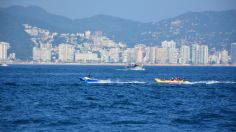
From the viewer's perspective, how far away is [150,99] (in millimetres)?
59906

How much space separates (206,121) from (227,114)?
4874 mm

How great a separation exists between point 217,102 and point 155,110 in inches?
379

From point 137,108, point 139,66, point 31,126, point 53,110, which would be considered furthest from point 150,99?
point 139,66

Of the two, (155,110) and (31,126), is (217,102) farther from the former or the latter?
(31,126)

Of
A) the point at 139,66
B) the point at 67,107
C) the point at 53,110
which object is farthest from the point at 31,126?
the point at 139,66

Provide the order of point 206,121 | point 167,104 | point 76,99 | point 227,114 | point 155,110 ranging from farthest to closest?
point 76,99 → point 167,104 → point 155,110 → point 227,114 → point 206,121

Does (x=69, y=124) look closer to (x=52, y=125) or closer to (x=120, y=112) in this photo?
(x=52, y=125)

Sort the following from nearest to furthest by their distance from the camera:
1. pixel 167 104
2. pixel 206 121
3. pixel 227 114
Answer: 1. pixel 206 121
2. pixel 227 114
3. pixel 167 104

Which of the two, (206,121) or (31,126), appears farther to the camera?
(206,121)

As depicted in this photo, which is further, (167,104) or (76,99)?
(76,99)

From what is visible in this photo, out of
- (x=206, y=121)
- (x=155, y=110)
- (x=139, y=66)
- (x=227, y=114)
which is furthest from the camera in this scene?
(x=139, y=66)

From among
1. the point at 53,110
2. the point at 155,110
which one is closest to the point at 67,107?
the point at 53,110

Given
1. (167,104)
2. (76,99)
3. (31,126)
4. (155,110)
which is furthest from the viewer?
(76,99)

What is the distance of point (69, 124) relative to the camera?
127ft
